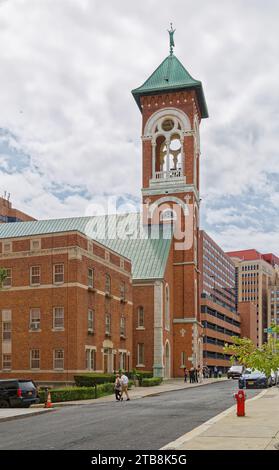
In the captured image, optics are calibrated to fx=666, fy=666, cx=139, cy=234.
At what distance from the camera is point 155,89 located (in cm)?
7506

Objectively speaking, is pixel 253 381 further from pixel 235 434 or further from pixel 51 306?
pixel 235 434

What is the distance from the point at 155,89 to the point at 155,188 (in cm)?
1157

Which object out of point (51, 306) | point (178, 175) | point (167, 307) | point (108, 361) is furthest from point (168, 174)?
point (51, 306)

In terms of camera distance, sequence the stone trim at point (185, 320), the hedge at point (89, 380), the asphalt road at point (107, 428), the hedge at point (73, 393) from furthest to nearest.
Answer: the stone trim at point (185, 320) < the hedge at point (89, 380) < the hedge at point (73, 393) < the asphalt road at point (107, 428)

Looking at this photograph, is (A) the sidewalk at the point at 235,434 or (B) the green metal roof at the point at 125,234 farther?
(B) the green metal roof at the point at 125,234

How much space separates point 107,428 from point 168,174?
2177 inches

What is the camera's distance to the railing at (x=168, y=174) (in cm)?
7325

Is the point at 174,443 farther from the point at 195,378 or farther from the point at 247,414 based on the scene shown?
the point at 195,378

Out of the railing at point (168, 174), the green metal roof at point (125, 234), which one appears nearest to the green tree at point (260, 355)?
the green metal roof at point (125, 234)

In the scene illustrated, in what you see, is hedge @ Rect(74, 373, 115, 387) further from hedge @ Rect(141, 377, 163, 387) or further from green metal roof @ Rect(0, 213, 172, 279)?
green metal roof @ Rect(0, 213, 172, 279)

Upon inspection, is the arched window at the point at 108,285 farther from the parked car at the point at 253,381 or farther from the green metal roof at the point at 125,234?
the parked car at the point at 253,381

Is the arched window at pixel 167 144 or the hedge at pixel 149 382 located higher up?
the arched window at pixel 167 144

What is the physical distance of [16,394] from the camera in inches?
1225

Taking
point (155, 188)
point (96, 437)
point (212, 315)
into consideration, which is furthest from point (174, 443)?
point (212, 315)
